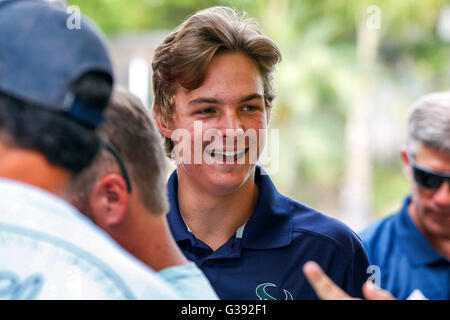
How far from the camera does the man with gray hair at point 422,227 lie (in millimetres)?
2760

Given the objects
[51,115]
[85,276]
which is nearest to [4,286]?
[85,276]

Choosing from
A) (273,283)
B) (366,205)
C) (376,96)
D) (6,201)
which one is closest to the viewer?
(6,201)

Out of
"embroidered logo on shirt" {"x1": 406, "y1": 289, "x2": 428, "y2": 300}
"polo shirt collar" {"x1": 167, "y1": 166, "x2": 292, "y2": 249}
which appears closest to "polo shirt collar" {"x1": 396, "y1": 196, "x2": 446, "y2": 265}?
"embroidered logo on shirt" {"x1": 406, "y1": 289, "x2": 428, "y2": 300}

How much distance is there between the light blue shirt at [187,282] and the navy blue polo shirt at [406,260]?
1.60 m

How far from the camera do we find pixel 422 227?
2.92 m

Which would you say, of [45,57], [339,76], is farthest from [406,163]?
[339,76]

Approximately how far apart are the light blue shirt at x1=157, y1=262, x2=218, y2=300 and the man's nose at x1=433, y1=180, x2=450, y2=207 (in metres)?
1.76

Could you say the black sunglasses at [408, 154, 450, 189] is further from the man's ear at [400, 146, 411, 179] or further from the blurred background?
the blurred background

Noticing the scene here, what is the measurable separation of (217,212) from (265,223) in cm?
18

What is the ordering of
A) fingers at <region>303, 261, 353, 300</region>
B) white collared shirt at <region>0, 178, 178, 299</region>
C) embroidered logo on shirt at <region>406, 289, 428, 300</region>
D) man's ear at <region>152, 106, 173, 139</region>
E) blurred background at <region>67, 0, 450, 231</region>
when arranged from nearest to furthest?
1. white collared shirt at <region>0, 178, 178, 299</region>
2. fingers at <region>303, 261, 353, 300</region>
3. man's ear at <region>152, 106, 173, 139</region>
4. embroidered logo on shirt at <region>406, 289, 428, 300</region>
5. blurred background at <region>67, 0, 450, 231</region>

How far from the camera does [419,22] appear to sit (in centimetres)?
1502

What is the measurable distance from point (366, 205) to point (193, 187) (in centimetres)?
1236

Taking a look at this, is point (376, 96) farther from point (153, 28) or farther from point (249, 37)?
point (249, 37)

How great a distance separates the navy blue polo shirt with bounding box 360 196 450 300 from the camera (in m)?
2.73
